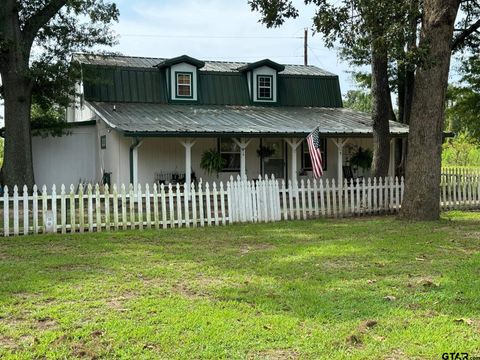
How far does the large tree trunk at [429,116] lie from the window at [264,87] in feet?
37.0

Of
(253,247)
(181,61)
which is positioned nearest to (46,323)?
(253,247)

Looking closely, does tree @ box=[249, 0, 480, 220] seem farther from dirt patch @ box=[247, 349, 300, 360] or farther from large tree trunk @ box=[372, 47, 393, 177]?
dirt patch @ box=[247, 349, 300, 360]

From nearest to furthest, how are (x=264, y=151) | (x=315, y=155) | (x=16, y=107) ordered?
(x=315, y=155) → (x=16, y=107) → (x=264, y=151)

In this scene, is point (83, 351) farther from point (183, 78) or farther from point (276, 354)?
point (183, 78)

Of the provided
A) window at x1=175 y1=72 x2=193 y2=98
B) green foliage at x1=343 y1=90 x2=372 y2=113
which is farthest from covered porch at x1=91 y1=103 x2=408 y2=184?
green foliage at x1=343 y1=90 x2=372 y2=113

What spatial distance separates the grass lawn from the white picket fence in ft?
3.22

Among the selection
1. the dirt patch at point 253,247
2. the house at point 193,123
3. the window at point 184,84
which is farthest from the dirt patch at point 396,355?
the window at point 184,84

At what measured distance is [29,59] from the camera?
1748 centimetres

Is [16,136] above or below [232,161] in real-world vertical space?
above

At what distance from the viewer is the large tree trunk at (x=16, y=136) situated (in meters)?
16.8

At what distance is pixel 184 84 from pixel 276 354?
18.3 m

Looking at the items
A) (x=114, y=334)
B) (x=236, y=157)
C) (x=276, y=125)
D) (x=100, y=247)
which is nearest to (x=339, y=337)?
(x=114, y=334)

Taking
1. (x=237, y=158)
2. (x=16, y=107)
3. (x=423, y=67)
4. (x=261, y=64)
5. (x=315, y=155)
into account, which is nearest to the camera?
(x=423, y=67)

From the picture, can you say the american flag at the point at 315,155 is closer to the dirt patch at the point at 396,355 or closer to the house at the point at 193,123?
the house at the point at 193,123
